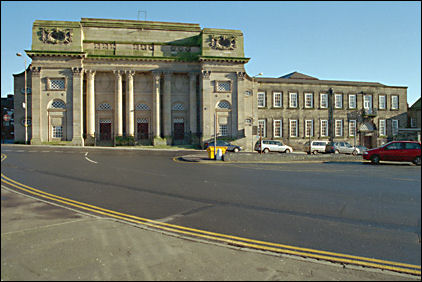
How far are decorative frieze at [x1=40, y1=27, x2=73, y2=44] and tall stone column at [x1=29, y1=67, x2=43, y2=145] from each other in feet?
13.9

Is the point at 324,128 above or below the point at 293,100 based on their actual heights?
below

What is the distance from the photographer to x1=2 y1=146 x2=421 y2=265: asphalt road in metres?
4.21

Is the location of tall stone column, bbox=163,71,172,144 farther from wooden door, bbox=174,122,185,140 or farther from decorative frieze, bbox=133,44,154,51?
decorative frieze, bbox=133,44,154,51

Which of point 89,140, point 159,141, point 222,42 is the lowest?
point 159,141

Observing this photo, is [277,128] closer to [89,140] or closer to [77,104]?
[89,140]

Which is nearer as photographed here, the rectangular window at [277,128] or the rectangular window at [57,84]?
the rectangular window at [57,84]

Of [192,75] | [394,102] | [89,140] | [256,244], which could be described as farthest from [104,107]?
[394,102]

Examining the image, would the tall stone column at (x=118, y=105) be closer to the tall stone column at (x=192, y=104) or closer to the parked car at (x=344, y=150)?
the tall stone column at (x=192, y=104)

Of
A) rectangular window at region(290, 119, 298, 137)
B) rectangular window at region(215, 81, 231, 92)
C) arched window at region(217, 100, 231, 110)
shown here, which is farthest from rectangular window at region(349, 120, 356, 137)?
rectangular window at region(215, 81, 231, 92)

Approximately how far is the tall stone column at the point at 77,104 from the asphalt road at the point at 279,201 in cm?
2664

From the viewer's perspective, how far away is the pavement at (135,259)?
10.3ft

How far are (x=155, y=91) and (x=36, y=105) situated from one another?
1653cm

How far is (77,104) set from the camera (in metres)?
41.1

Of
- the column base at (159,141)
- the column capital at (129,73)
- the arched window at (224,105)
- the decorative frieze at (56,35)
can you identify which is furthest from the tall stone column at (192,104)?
the decorative frieze at (56,35)
